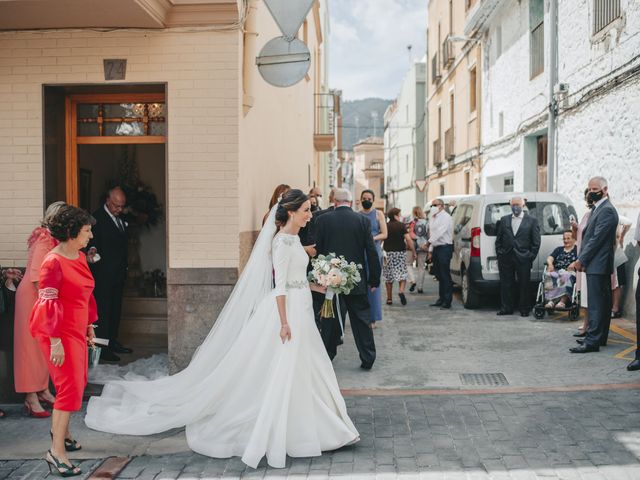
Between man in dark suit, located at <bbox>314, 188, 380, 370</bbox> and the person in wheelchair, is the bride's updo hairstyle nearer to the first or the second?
man in dark suit, located at <bbox>314, 188, 380, 370</bbox>

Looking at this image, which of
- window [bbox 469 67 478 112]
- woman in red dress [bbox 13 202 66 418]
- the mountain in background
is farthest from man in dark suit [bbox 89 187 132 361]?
the mountain in background

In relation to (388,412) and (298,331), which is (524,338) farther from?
(298,331)

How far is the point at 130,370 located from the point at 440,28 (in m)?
23.9

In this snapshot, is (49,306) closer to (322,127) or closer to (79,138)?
(79,138)

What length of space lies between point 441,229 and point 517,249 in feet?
5.61

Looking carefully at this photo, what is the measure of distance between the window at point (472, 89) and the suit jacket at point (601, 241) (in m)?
14.8

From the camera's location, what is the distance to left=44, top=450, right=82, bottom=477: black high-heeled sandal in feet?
15.6

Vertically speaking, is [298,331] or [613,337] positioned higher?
[298,331]

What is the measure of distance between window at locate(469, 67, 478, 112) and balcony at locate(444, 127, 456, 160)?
3.26 metres

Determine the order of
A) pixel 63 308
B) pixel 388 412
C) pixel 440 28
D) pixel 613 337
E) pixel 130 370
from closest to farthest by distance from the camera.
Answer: pixel 63 308
pixel 388 412
pixel 130 370
pixel 613 337
pixel 440 28

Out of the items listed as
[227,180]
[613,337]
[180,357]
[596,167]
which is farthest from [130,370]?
[596,167]

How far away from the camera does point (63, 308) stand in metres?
4.89

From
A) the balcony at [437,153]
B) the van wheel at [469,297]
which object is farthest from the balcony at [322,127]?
the balcony at [437,153]

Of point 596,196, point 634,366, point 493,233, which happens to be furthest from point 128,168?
point 634,366
